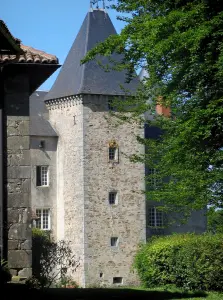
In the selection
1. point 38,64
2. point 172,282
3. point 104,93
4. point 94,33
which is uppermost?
point 94,33

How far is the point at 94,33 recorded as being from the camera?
5791 cm

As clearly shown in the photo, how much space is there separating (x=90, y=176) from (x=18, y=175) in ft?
121

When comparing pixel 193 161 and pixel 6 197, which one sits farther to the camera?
pixel 193 161

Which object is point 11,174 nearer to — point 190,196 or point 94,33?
point 190,196

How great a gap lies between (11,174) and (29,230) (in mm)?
1146

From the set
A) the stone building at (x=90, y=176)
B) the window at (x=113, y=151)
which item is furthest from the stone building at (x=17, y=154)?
the window at (x=113, y=151)

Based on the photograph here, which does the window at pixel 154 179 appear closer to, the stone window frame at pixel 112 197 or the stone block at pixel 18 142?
the stone block at pixel 18 142

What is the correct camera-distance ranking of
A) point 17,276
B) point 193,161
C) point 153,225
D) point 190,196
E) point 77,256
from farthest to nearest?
point 153,225 < point 77,256 < point 190,196 < point 193,161 < point 17,276

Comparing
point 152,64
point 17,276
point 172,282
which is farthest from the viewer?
point 172,282

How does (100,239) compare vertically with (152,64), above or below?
below

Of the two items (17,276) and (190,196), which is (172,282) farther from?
(17,276)

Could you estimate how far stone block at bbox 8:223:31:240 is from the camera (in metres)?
17.1

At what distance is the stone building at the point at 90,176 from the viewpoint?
5362 centimetres

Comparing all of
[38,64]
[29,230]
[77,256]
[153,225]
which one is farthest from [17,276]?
[153,225]
